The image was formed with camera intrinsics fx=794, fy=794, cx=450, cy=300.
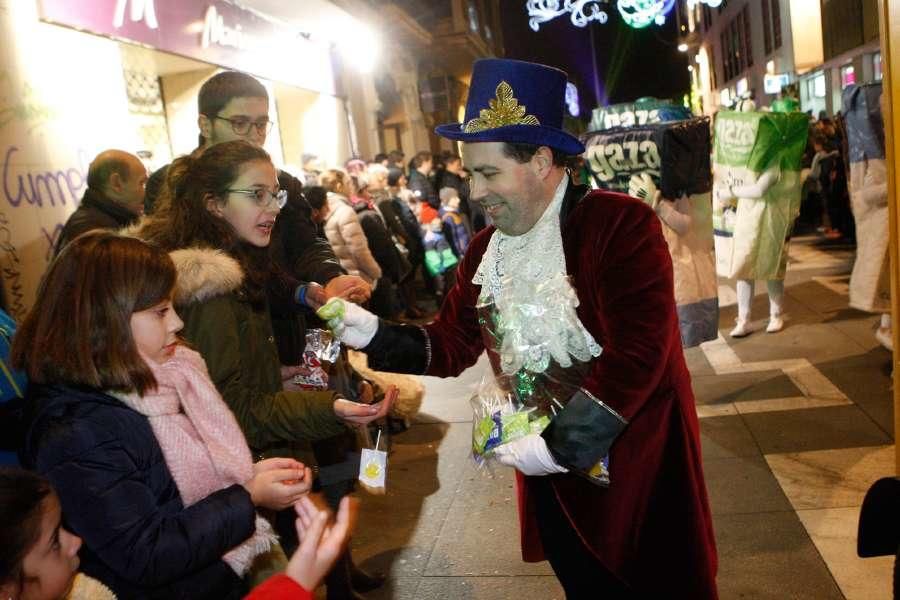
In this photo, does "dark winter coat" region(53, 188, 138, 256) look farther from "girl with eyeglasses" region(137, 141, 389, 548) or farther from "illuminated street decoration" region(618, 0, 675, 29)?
"illuminated street decoration" region(618, 0, 675, 29)

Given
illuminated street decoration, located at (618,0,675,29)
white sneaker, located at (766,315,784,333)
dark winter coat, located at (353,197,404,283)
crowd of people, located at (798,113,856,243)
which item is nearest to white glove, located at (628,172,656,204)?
illuminated street decoration, located at (618,0,675,29)

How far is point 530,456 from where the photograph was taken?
7.13 ft

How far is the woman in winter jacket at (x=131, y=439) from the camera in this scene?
71.3 inches

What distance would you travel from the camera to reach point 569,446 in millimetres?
2119

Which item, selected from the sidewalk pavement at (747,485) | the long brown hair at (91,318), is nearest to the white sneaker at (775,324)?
the sidewalk pavement at (747,485)

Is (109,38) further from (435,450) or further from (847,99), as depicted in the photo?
(847,99)

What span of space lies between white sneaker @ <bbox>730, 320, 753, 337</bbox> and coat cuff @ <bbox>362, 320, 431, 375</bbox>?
5640 mm

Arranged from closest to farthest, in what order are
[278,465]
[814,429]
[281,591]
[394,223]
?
1. [281,591]
2. [278,465]
3. [814,429]
4. [394,223]

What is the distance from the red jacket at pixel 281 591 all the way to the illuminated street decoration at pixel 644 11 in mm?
5803

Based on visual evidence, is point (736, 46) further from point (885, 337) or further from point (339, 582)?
point (339, 582)

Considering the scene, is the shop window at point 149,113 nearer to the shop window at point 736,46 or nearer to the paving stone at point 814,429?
the shop window at point 736,46

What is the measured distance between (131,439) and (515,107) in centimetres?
138

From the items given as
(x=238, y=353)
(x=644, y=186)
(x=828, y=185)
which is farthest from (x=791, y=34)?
(x=828, y=185)

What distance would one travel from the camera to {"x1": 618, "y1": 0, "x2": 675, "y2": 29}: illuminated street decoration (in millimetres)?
6363
